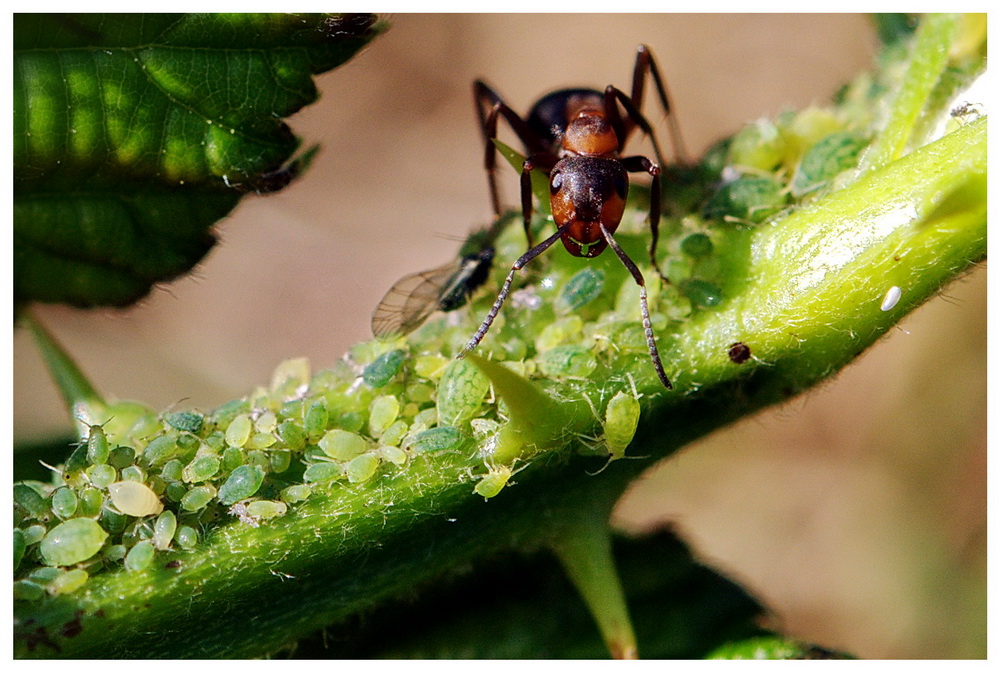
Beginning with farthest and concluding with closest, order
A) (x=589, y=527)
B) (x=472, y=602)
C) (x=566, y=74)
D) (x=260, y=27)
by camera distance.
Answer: (x=566, y=74) → (x=472, y=602) → (x=260, y=27) → (x=589, y=527)

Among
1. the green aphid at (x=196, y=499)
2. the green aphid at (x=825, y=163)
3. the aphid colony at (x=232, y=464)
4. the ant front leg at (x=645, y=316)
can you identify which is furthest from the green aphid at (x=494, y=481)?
the green aphid at (x=825, y=163)

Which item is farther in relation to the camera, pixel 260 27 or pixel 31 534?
pixel 260 27

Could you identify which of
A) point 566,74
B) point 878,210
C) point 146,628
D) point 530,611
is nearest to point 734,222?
point 878,210

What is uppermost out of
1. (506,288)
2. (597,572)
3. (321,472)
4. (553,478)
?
(506,288)

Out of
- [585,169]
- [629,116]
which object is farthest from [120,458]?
[629,116]

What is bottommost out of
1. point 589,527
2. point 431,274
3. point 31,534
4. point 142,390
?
point 142,390

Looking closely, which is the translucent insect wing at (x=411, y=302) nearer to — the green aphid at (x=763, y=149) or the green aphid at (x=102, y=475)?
the green aphid at (x=102, y=475)

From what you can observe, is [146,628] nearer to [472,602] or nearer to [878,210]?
[472,602]

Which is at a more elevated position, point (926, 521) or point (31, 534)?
point (31, 534)

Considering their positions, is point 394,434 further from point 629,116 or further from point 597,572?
point 629,116
